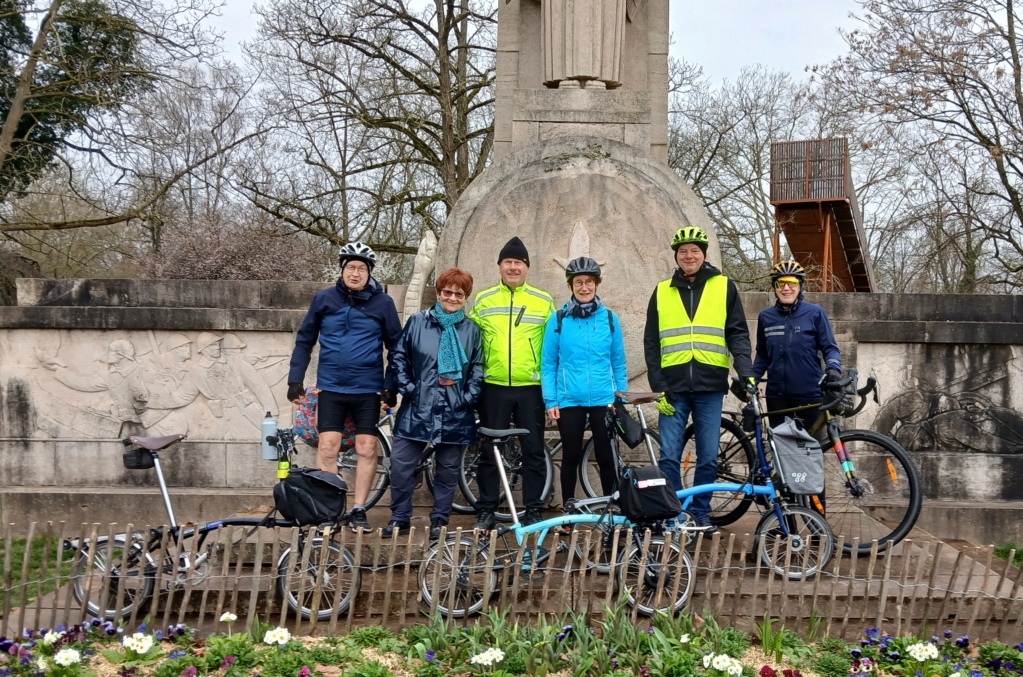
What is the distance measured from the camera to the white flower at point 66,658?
3785mm

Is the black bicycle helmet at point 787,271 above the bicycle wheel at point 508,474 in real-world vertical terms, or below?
above

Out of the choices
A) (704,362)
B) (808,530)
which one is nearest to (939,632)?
(808,530)

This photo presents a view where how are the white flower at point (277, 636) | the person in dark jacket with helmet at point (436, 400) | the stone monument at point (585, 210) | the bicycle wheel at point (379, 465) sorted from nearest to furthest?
the white flower at point (277, 636) < the person in dark jacket with helmet at point (436, 400) < the bicycle wheel at point (379, 465) < the stone monument at point (585, 210)

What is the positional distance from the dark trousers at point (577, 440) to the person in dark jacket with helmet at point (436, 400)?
0.54 metres

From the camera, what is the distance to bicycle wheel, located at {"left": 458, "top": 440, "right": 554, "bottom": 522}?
595 centimetres

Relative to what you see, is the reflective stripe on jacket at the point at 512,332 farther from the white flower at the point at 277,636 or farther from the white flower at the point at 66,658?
the white flower at the point at 66,658

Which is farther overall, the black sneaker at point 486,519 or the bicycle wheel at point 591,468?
the bicycle wheel at point 591,468

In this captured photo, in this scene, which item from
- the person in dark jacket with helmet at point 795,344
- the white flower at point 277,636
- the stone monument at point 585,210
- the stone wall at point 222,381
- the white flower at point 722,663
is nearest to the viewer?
the white flower at point 722,663

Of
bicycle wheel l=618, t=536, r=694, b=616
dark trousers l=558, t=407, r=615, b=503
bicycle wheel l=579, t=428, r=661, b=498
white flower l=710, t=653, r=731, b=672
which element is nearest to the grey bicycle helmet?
dark trousers l=558, t=407, r=615, b=503

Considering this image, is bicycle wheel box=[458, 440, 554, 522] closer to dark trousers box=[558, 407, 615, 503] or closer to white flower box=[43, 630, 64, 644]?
dark trousers box=[558, 407, 615, 503]

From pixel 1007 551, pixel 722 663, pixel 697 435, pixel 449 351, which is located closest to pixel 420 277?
pixel 449 351

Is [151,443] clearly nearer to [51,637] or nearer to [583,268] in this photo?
[51,637]

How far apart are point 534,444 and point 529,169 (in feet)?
7.79

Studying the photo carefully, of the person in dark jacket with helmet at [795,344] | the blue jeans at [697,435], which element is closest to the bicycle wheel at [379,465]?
the blue jeans at [697,435]
